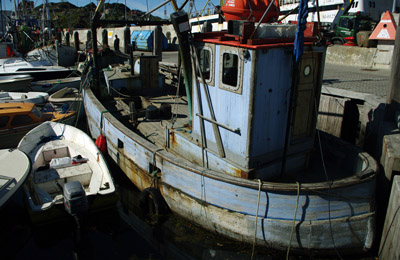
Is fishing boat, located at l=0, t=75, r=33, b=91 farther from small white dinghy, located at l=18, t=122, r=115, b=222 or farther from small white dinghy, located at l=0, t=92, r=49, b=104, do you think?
small white dinghy, located at l=18, t=122, r=115, b=222

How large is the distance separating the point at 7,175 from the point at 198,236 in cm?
510

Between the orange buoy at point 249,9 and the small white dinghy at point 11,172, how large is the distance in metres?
6.58

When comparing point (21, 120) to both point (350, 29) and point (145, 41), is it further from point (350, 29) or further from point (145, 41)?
point (350, 29)

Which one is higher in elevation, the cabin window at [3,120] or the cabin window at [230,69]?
the cabin window at [230,69]

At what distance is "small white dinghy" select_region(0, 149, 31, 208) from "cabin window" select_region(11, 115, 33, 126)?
154 inches

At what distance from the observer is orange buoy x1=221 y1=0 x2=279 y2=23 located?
7.27 meters

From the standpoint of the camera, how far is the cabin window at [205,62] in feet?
22.5

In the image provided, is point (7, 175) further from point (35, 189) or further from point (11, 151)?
point (11, 151)

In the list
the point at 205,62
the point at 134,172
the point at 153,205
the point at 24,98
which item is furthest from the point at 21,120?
the point at 205,62

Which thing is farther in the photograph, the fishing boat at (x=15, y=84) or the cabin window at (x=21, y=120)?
the fishing boat at (x=15, y=84)

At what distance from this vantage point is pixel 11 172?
8.01 metres

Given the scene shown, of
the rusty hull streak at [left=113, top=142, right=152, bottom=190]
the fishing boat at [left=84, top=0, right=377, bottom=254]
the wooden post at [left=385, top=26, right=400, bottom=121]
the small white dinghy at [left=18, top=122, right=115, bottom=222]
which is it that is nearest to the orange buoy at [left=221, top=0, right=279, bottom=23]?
the fishing boat at [left=84, top=0, right=377, bottom=254]

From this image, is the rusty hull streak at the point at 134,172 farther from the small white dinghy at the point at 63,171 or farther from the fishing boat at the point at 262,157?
the small white dinghy at the point at 63,171

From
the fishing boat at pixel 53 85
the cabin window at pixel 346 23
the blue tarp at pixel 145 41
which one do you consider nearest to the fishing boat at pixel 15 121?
the fishing boat at pixel 53 85
